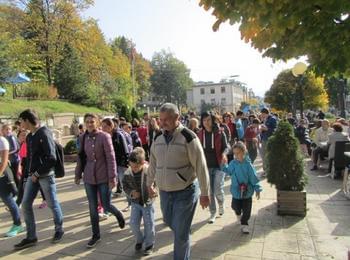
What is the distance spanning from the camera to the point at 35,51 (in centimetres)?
3056

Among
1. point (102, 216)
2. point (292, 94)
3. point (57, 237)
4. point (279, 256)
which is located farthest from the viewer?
point (292, 94)

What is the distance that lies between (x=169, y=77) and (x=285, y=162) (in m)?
90.8

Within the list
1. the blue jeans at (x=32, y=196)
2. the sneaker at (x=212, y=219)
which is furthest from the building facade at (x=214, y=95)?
the blue jeans at (x=32, y=196)

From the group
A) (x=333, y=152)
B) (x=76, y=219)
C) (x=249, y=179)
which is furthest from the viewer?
(x=333, y=152)

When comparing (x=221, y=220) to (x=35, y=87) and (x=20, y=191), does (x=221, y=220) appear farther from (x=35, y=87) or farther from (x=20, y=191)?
(x=35, y=87)

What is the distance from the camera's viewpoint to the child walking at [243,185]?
19.0 ft

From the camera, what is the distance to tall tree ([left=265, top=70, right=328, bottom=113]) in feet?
110

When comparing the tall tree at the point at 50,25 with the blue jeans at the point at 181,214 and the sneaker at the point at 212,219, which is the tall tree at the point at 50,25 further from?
the blue jeans at the point at 181,214

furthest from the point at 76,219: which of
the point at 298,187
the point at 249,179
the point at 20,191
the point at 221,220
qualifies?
the point at 298,187

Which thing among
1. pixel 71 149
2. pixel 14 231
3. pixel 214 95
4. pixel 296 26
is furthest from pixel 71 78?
pixel 214 95

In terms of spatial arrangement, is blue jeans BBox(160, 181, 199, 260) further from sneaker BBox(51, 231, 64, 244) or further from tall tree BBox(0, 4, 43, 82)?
tall tree BBox(0, 4, 43, 82)

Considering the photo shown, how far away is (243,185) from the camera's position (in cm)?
582

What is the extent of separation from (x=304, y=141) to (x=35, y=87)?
64.9 feet

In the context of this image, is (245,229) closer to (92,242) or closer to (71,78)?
(92,242)
